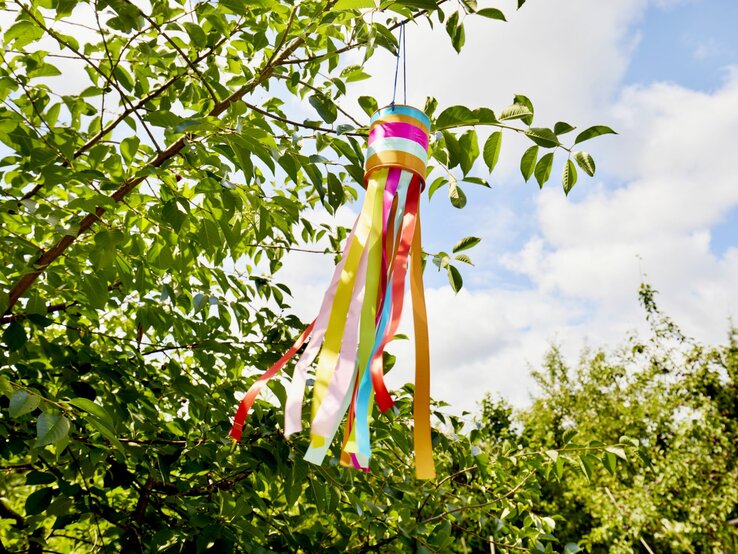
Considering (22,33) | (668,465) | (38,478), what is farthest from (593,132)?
(668,465)

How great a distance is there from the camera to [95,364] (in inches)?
61.4

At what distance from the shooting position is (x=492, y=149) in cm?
106

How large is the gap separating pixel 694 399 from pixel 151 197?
7.83m

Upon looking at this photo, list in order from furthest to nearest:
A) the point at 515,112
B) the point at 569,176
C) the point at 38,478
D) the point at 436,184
→ the point at 38,478 → the point at 436,184 → the point at 569,176 → the point at 515,112

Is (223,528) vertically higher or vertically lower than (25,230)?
lower

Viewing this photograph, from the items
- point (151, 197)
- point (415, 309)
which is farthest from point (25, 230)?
point (415, 309)

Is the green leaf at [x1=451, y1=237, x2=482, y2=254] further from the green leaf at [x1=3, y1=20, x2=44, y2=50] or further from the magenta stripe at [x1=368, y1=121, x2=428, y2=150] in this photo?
the green leaf at [x1=3, y1=20, x2=44, y2=50]

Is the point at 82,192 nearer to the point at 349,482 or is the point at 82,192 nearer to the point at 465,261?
the point at 465,261

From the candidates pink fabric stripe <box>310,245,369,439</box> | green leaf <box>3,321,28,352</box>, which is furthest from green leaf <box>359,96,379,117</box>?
green leaf <box>3,321,28,352</box>

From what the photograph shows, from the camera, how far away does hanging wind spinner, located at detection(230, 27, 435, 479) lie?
695mm

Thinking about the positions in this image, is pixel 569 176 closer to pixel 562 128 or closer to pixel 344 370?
pixel 562 128

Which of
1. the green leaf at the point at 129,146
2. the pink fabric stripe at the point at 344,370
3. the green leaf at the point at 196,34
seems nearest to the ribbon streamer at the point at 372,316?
the pink fabric stripe at the point at 344,370

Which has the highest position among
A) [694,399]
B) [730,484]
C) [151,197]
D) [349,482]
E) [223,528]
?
[694,399]

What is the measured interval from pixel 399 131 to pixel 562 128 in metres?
0.32
